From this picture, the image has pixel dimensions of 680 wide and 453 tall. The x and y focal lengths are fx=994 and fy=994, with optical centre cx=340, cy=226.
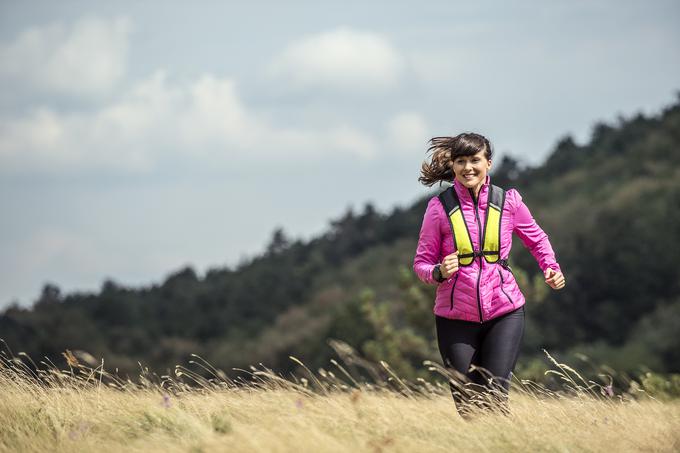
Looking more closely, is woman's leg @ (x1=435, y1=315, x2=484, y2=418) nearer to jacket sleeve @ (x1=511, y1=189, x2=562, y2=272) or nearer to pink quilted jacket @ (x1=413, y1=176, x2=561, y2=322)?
pink quilted jacket @ (x1=413, y1=176, x2=561, y2=322)

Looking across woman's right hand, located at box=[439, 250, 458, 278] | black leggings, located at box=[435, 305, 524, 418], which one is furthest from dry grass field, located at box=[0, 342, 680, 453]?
woman's right hand, located at box=[439, 250, 458, 278]

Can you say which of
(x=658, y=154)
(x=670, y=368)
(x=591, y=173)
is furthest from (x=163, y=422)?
(x=591, y=173)

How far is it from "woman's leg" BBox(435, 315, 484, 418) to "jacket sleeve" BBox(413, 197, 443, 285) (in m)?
0.29

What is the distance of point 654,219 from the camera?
50219 millimetres

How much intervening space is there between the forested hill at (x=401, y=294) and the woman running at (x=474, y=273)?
744 inches

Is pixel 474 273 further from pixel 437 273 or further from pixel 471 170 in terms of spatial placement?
pixel 471 170

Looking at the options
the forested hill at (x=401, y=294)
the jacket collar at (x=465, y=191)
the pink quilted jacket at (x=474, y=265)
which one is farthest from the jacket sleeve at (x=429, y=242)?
the forested hill at (x=401, y=294)

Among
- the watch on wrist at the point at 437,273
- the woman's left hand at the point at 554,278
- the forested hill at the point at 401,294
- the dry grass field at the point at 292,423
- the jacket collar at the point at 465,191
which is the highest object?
the jacket collar at the point at 465,191

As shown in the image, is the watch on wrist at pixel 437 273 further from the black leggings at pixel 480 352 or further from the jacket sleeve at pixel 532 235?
the jacket sleeve at pixel 532 235

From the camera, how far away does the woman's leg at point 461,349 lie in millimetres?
5891

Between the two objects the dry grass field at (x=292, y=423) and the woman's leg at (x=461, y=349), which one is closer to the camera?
the dry grass field at (x=292, y=423)

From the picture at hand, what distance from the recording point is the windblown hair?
5992 millimetres

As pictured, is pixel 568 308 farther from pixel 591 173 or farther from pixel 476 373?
pixel 476 373

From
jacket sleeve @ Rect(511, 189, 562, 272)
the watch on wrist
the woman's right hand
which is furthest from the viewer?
jacket sleeve @ Rect(511, 189, 562, 272)
